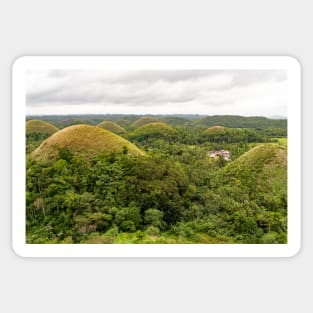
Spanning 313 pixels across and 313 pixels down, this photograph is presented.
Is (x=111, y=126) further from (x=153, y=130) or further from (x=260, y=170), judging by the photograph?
(x=260, y=170)

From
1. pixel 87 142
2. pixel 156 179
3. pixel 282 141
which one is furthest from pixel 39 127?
pixel 282 141

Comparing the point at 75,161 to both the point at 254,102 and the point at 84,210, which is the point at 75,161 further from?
the point at 254,102

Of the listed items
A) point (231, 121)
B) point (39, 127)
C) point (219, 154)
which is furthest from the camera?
point (219, 154)

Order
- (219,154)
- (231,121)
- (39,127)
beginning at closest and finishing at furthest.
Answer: (39,127) < (231,121) < (219,154)

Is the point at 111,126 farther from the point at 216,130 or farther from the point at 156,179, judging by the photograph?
the point at 216,130

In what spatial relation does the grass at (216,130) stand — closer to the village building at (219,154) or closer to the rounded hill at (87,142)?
the village building at (219,154)

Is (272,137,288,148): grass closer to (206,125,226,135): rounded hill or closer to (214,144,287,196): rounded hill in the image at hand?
(214,144,287,196): rounded hill

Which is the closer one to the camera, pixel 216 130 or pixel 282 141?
pixel 282 141

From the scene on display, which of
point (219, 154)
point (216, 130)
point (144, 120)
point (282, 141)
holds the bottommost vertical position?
point (219, 154)

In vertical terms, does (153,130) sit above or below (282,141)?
above

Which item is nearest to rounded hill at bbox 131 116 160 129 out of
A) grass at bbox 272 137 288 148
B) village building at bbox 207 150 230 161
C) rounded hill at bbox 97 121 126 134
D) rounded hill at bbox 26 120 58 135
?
rounded hill at bbox 97 121 126 134
